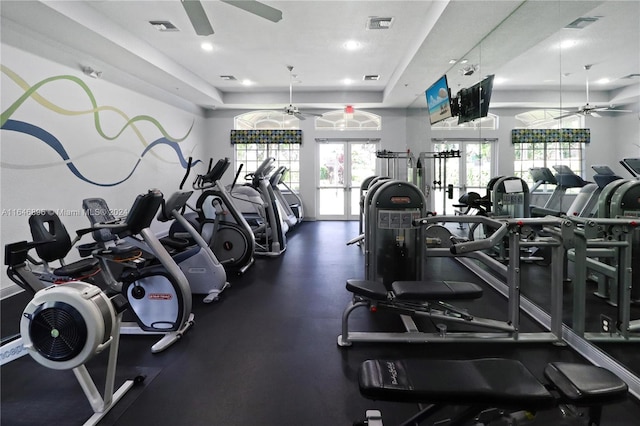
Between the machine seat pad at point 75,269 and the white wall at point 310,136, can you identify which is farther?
the white wall at point 310,136

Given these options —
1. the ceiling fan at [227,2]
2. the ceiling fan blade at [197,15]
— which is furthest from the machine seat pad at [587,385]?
the ceiling fan blade at [197,15]

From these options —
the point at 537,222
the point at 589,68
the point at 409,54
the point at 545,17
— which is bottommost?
the point at 537,222

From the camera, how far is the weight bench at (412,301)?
92.7 inches

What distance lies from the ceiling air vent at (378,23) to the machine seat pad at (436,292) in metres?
3.58

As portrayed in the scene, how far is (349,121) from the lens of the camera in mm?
9195

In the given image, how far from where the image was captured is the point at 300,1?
12.9 ft

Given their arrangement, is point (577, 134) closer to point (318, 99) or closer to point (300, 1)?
point (300, 1)

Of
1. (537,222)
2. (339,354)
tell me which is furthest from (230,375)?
(537,222)

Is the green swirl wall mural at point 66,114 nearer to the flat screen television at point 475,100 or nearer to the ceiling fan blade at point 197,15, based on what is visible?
the ceiling fan blade at point 197,15

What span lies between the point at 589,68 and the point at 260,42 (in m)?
4.18

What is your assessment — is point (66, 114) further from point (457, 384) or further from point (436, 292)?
point (457, 384)

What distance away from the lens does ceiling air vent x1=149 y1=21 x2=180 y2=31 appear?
4.47 meters

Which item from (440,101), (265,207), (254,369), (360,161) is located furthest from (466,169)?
(254,369)

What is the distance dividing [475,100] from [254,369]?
170 inches
